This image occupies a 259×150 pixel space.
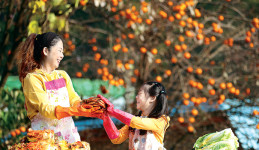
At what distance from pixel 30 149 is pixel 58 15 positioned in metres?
1.75

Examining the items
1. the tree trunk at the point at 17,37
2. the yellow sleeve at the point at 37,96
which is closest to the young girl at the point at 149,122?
the yellow sleeve at the point at 37,96

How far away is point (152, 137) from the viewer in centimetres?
220

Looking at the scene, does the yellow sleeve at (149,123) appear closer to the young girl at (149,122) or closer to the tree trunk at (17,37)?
the young girl at (149,122)

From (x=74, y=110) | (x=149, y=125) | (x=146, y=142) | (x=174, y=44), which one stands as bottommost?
(x=146, y=142)

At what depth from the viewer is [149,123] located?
2131 millimetres

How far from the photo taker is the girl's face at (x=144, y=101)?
87.3 inches

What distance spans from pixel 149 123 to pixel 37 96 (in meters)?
0.63

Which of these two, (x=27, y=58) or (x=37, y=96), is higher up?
(x=27, y=58)

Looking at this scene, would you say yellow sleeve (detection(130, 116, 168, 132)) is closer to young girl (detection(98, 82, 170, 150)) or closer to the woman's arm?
young girl (detection(98, 82, 170, 150))

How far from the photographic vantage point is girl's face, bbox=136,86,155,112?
2217 millimetres

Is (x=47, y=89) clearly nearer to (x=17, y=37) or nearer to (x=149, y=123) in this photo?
(x=149, y=123)

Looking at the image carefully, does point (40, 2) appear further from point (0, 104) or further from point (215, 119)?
point (215, 119)

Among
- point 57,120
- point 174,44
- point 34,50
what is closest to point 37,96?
point 57,120

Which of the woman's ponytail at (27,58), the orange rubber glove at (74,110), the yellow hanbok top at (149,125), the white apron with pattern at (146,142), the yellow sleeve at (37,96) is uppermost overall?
the woman's ponytail at (27,58)
